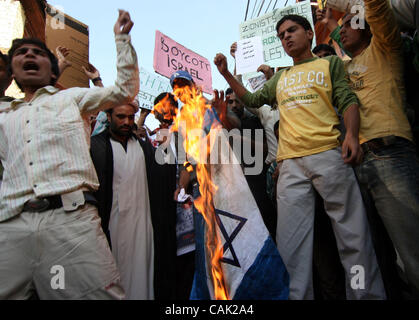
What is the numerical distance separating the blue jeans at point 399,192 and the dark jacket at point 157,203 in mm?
1787

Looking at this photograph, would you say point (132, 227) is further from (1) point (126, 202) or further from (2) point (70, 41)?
(2) point (70, 41)

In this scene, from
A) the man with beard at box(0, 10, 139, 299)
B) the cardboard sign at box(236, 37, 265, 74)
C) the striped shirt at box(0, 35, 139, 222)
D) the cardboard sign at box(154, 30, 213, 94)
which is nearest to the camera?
the man with beard at box(0, 10, 139, 299)

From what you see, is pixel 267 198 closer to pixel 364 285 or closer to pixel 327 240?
pixel 327 240

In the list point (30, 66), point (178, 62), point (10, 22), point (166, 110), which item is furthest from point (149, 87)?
point (30, 66)

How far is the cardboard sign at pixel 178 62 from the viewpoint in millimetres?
5022

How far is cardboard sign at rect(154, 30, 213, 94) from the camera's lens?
5022mm

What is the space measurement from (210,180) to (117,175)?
1.00m

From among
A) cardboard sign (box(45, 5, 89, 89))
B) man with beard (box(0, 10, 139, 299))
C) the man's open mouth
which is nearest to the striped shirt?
man with beard (box(0, 10, 139, 299))

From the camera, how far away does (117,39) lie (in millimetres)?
1996

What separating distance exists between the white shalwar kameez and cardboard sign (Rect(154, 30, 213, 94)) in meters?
2.45

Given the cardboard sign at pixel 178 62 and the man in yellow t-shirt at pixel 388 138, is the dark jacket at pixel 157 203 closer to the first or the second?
the man in yellow t-shirt at pixel 388 138

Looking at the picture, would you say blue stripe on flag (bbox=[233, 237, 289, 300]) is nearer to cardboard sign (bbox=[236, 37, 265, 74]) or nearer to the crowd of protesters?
the crowd of protesters
